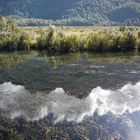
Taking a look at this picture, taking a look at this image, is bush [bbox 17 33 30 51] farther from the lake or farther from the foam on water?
the foam on water

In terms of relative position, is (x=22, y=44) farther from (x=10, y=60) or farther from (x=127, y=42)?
(x=127, y=42)

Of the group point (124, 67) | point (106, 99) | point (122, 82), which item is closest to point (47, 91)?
point (106, 99)

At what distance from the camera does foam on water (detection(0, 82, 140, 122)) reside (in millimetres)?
30202

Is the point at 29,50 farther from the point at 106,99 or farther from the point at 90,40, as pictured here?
the point at 106,99

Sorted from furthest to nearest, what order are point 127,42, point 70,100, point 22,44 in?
point 22,44
point 127,42
point 70,100

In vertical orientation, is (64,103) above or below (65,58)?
above

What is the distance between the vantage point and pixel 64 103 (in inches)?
1320

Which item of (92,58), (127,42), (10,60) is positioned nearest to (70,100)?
(10,60)

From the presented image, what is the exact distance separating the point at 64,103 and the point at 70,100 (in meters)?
0.98

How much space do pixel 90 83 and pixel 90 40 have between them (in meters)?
35.8

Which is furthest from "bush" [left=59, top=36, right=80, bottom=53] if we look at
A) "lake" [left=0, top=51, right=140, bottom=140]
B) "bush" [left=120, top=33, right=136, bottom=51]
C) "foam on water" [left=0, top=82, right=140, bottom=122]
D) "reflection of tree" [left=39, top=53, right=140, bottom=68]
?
"foam on water" [left=0, top=82, right=140, bottom=122]

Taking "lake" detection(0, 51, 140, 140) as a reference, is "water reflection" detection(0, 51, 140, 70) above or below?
below

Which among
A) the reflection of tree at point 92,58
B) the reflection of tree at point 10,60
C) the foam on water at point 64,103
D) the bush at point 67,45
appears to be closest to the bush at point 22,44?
the bush at point 67,45

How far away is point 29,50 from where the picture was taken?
3123 inches
